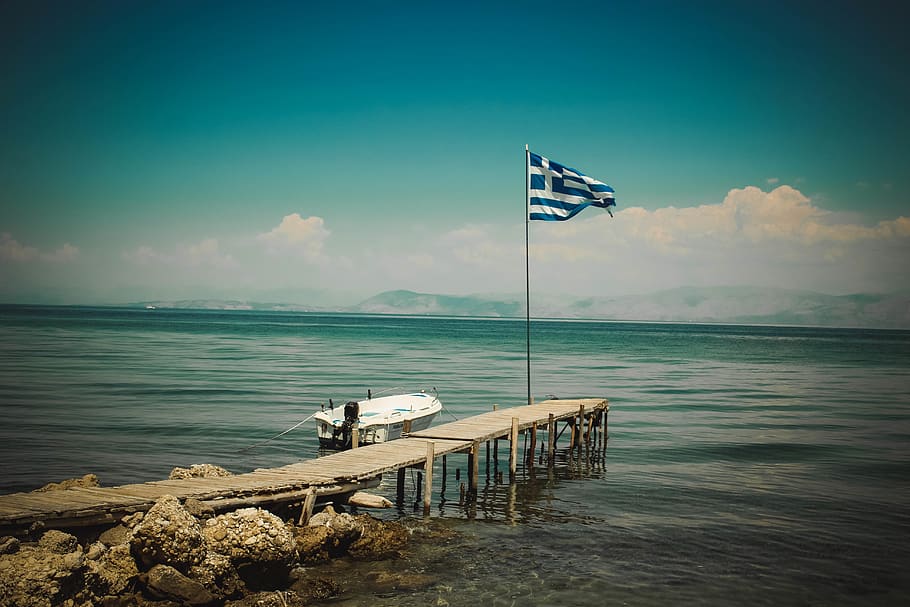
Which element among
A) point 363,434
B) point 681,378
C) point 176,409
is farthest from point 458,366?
point 363,434

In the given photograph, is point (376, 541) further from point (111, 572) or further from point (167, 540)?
point (111, 572)

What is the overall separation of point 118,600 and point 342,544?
480 centimetres

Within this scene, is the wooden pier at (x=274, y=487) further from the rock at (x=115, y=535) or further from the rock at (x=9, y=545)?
the rock at (x=9, y=545)

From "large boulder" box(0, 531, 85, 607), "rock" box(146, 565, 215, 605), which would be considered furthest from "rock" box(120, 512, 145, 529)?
"large boulder" box(0, 531, 85, 607)

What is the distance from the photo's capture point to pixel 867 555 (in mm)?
17156

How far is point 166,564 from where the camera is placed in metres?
12.2

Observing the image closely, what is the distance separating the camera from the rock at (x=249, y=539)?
1288 centimetres

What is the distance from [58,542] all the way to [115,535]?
4.12 ft

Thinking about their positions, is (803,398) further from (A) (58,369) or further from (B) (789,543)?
(A) (58,369)

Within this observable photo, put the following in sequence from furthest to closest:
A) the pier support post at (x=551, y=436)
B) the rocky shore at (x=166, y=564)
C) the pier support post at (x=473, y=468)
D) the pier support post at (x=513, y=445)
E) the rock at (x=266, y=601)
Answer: the pier support post at (x=551, y=436) → the pier support post at (x=513, y=445) → the pier support post at (x=473, y=468) → the rock at (x=266, y=601) → the rocky shore at (x=166, y=564)

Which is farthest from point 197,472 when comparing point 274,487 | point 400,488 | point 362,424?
point 362,424

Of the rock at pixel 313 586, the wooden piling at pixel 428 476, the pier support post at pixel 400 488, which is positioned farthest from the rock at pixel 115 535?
the pier support post at pixel 400 488

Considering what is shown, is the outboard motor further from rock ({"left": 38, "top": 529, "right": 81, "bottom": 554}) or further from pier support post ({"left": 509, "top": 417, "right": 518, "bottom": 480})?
rock ({"left": 38, "top": 529, "right": 81, "bottom": 554})

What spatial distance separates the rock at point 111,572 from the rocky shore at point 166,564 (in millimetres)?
15
